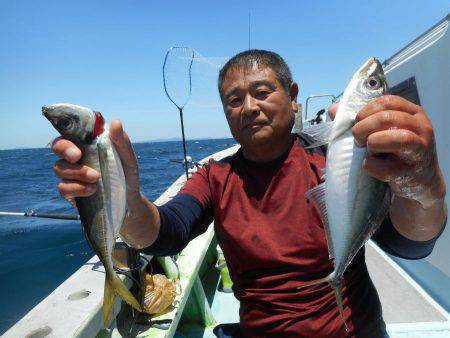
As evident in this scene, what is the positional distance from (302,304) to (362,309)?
0.38 m

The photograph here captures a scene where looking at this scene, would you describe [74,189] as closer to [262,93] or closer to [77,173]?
[77,173]

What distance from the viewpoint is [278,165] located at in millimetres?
2314

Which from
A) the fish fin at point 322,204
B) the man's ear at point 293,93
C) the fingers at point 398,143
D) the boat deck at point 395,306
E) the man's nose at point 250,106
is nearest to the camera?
the fingers at point 398,143

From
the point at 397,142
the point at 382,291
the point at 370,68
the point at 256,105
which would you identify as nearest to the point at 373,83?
the point at 370,68

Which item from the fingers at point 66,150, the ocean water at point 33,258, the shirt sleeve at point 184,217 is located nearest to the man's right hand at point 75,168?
the fingers at point 66,150

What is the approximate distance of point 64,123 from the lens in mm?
1353

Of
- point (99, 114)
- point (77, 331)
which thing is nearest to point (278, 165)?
point (99, 114)

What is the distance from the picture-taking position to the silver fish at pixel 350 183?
1.42m

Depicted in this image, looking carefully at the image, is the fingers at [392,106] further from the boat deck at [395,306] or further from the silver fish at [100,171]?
the boat deck at [395,306]

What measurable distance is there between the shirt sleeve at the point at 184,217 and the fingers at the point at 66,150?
0.69m

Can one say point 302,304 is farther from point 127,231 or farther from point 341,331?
point 127,231

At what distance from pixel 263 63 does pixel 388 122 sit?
4.21ft

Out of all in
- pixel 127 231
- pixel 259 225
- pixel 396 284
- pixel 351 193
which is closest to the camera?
pixel 351 193

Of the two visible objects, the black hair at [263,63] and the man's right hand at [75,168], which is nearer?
the man's right hand at [75,168]
